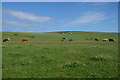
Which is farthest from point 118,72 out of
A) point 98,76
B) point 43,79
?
point 43,79

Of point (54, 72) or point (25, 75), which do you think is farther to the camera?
point (54, 72)

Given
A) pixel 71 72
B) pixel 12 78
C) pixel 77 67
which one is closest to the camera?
pixel 12 78

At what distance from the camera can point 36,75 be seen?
11.8 metres

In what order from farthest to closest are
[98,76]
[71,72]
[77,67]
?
[77,67] < [71,72] < [98,76]

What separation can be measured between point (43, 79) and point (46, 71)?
6.05 feet

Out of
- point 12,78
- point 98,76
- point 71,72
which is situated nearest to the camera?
point 12,78

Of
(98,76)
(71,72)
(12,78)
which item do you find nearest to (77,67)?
(71,72)

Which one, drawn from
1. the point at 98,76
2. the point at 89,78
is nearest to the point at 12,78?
the point at 89,78

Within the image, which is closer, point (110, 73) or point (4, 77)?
point (4, 77)

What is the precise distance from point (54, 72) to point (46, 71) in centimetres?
64

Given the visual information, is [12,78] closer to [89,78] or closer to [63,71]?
[63,71]

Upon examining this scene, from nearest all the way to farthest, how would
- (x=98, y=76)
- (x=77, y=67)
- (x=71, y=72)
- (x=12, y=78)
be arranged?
(x=12, y=78), (x=98, y=76), (x=71, y=72), (x=77, y=67)

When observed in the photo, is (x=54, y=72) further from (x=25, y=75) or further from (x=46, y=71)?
(x=25, y=75)

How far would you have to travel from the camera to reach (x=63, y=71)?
42.8 ft
